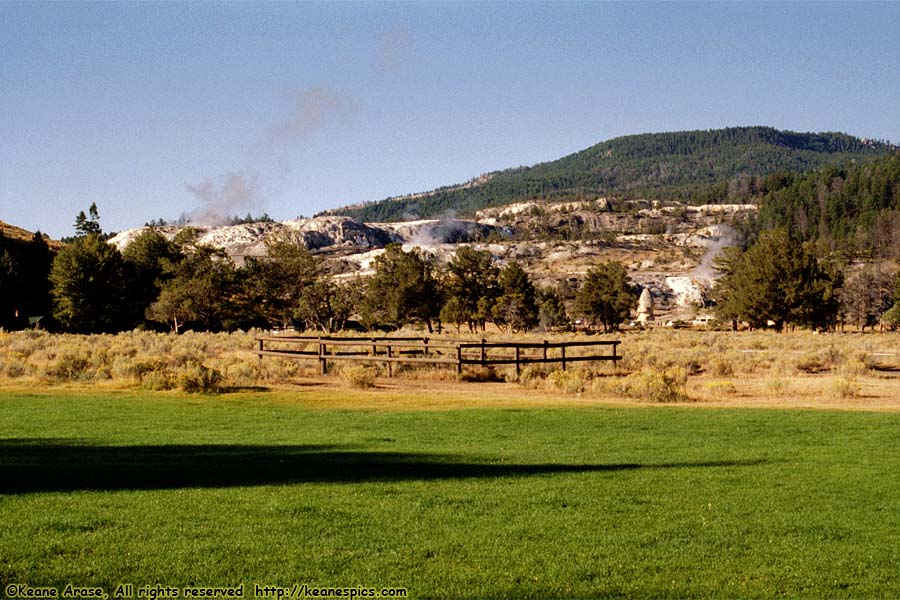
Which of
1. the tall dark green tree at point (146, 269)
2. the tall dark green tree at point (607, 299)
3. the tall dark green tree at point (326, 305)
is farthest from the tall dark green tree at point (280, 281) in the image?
the tall dark green tree at point (607, 299)

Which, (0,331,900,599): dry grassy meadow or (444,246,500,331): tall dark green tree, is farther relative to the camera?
(444,246,500,331): tall dark green tree

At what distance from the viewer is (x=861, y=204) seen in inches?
6216

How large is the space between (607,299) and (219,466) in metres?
72.5

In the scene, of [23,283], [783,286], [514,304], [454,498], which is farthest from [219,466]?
[23,283]

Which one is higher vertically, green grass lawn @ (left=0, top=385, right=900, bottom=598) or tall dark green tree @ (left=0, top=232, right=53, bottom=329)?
tall dark green tree @ (left=0, top=232, right=53, bottom=329)

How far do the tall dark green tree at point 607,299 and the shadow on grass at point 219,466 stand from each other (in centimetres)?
6962

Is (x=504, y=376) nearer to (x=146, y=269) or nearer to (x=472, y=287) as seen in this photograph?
(x=472, y=287)

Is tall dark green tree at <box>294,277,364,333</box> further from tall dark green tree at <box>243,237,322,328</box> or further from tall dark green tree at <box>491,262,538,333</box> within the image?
tall dark green tree at <box>491,262,538,333</box>

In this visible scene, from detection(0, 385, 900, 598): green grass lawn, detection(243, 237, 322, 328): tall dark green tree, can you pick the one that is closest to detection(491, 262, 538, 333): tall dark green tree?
detection(243, 237, 322, 328): tall dark green tree

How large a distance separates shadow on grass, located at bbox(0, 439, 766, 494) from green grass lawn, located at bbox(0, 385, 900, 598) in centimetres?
6

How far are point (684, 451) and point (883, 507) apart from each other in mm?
4256

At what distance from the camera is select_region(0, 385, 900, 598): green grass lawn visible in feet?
23.6

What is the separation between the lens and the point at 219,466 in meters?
11.9

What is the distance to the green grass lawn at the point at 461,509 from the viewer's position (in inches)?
283
